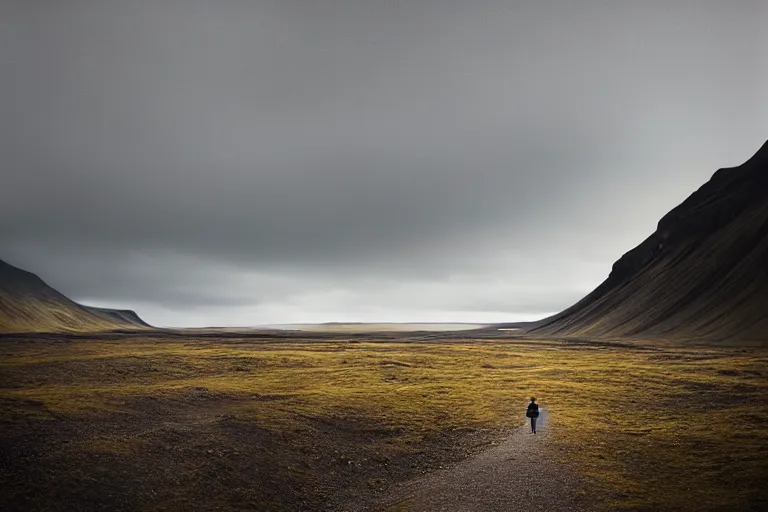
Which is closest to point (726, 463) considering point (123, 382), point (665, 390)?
point (665, 390)

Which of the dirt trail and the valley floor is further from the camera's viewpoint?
the valley floor

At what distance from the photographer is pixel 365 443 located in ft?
132

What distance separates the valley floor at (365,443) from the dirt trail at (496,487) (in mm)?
190

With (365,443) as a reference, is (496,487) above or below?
below

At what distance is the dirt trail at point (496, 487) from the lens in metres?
27.7

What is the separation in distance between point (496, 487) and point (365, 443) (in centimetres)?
1360

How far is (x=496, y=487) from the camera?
30.0 meters

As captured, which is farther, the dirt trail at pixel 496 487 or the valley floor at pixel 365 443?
the valley floor at pixel 365 443

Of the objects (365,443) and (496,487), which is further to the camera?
(365,443)

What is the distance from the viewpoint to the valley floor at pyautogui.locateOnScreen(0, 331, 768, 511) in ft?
93.5

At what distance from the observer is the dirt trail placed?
2770 cm

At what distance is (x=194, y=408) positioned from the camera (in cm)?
4881

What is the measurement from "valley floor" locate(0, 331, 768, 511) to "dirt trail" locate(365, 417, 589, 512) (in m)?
0.19

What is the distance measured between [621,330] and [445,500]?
19720 centimetres
